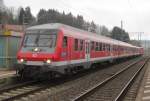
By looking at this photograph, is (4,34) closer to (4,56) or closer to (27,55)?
(4,56)

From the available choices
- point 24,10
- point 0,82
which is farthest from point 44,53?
point 24,10

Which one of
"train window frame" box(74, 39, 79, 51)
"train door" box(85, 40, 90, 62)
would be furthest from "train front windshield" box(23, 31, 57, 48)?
"train door" box(85, 40, 90, 62)

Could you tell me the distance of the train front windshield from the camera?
52.7 feet

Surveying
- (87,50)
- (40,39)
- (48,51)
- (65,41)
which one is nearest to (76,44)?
(65,41)

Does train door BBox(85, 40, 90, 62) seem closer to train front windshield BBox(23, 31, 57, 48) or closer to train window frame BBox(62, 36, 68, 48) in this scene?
train window frame BBox(62, 36, 68, 48)

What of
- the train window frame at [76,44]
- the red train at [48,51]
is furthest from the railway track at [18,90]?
the train window frame at [76,44]

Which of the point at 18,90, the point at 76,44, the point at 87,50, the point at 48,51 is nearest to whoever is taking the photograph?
the point at 18,90

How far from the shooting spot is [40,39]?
16.4m

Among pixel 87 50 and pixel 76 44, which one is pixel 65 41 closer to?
pixel 76 44

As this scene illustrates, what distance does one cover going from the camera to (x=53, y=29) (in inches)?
644

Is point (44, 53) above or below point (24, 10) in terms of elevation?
below

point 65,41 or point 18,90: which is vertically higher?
point 65,41

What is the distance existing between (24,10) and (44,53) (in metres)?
109

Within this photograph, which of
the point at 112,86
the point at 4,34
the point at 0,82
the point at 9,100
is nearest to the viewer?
the point at 9,100
